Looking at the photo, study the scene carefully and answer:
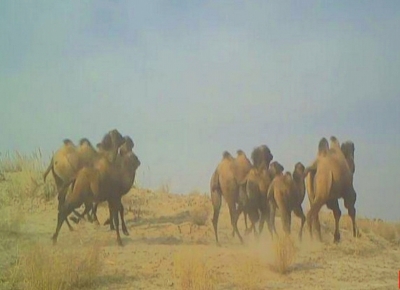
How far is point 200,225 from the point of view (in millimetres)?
12195

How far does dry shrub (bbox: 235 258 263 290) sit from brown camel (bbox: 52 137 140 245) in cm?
210

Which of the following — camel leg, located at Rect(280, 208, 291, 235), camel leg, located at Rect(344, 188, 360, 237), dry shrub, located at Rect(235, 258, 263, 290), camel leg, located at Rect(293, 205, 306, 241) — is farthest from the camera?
A: camel leg, located at Rect(344, 188, 360, 237)

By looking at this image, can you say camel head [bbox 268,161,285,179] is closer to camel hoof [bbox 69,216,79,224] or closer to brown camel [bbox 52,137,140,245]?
brown camel [bbox 52,137,140,245]

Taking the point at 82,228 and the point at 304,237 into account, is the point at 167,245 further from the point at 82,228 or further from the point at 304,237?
the point at 304,237

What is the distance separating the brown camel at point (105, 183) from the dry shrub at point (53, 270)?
116cm

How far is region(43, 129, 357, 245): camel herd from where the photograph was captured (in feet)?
34.9

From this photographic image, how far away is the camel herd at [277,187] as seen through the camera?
11.8 metres

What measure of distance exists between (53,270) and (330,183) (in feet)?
19.4

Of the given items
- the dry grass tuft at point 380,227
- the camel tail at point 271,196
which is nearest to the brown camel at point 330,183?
the camel tail at point 271,196

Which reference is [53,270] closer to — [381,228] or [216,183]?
[216,183]

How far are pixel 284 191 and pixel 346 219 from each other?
8.93ft

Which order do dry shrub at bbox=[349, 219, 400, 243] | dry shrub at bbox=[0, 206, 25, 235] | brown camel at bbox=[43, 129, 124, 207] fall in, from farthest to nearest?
1. dry shrub at bbox=[349, 219, 400, 243]
2. brown camel at bbox=[43, 129, 124, 207]
3. dry shrub at bbox=[0, 206, 25, 235]

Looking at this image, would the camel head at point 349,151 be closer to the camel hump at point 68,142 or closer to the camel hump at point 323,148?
the camel hump at point 323,148

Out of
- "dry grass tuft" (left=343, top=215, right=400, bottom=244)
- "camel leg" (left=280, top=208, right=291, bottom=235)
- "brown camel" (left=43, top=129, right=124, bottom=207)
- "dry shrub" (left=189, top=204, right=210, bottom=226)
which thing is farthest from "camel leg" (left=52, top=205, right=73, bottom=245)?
"dry grass tuft" (left=343, top=215, right=400, bottom=244)
